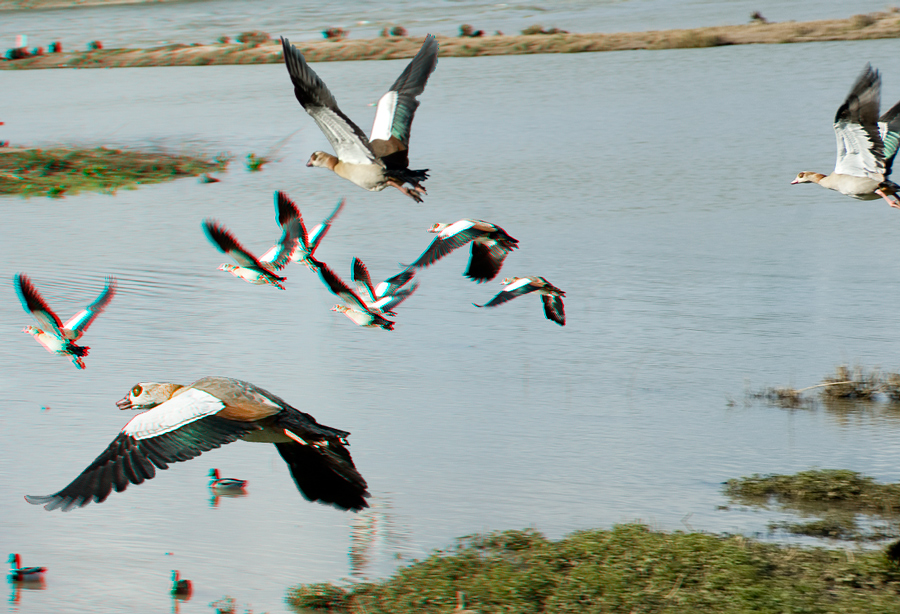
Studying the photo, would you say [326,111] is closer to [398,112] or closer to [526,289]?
[398,112]

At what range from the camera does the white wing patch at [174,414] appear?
22.2 ft

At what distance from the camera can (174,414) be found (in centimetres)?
695

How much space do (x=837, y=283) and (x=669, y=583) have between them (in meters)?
13.0

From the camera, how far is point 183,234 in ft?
82.7

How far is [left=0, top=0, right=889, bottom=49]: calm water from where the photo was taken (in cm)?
5269

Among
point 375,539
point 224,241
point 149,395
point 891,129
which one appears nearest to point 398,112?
point 224,241

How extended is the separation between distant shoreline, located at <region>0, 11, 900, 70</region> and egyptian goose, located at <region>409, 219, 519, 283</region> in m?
36.1

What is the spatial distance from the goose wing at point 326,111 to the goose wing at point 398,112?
0.52 metres

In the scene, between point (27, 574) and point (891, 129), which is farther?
point (891, 129)

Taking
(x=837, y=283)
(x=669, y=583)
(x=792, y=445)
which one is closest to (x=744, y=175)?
(x=837, y=283)

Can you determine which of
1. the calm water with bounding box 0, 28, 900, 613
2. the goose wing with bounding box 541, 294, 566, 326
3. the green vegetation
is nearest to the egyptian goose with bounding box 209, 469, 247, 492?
the calm water with bounding box 0, 28, 900, 613

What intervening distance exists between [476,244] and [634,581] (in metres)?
4.86

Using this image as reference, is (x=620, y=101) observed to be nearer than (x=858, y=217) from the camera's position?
No

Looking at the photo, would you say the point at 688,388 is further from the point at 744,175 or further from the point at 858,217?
the point at 744,175
